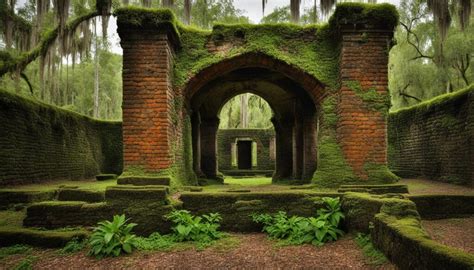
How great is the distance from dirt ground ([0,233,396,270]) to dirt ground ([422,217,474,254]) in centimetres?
131

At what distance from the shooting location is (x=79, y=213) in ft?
19.4

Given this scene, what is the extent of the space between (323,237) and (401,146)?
1056 centimetres

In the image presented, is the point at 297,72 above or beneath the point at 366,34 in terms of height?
beneath

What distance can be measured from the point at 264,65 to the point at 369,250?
5585 millimetres

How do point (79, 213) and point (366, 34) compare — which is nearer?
point (79, 213)

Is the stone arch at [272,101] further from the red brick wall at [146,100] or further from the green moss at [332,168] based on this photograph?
the green moss at [332,168]

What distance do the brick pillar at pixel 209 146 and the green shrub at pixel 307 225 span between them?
8.30 meters

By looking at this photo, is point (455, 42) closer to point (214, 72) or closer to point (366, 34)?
point (366, 34)

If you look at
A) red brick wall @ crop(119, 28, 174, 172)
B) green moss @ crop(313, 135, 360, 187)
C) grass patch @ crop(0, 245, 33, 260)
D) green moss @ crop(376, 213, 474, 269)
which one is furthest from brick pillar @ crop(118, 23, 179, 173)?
green moss @ crop(376, 213, 474, 269)

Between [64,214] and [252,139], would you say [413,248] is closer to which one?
[64,214]

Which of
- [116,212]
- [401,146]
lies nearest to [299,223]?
[116,212]

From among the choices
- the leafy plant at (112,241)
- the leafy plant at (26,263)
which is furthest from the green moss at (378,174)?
the leafy plant at (26,263)

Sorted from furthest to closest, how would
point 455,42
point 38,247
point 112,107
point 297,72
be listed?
1. point 112,107
2. point 455,42
3. point 297,72
4. point 38,247

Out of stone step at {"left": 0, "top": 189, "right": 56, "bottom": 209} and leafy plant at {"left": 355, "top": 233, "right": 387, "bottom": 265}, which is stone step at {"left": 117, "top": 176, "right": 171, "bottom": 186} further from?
leafy plant at {"left": 355, "top": 233, "right": 387, "bottom": 265}
